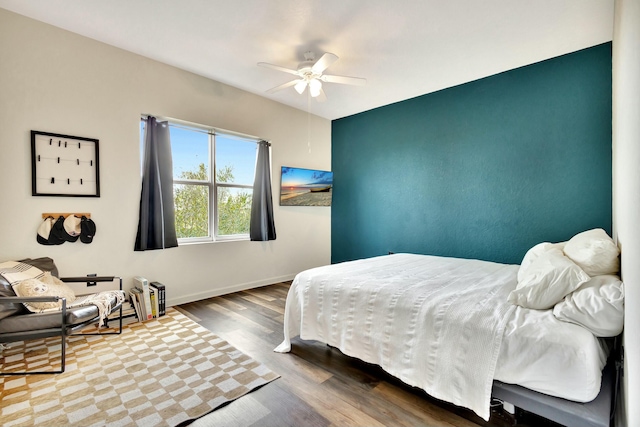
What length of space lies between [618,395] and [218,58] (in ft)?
13.5

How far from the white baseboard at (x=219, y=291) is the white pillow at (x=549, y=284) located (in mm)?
3379

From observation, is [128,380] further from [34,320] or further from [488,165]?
[488,165]

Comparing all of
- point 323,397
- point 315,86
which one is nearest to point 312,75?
point 315,86

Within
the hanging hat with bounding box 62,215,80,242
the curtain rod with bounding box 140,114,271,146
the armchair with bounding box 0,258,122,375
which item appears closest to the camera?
the armchair with bounding box 0,258,122,375

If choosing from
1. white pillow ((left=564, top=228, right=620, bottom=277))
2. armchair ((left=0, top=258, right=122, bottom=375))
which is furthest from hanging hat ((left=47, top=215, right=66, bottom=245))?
white pillow ((left=564, top=228, right=620, bottom=277))

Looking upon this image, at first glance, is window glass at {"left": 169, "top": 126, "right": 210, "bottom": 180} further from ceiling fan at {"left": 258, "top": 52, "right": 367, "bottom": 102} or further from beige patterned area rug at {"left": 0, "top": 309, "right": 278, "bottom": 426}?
beige patterned area rug at {"left": 0, "top": 309, "right": 278, "bottom": 426}

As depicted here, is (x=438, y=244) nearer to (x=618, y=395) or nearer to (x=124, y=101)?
(x=618, y=395)

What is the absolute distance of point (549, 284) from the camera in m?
1.60

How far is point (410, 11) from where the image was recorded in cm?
242

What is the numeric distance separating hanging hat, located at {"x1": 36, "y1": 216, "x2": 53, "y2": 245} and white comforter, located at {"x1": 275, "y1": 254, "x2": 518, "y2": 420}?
2.31 meters

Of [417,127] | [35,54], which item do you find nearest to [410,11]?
[417,127]

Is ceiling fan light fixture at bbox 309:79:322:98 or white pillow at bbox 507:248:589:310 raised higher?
ceiling fan light fixture at bbox 309:79:322:98

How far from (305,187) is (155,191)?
7.64 feet

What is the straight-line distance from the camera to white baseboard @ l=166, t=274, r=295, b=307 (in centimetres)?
357
